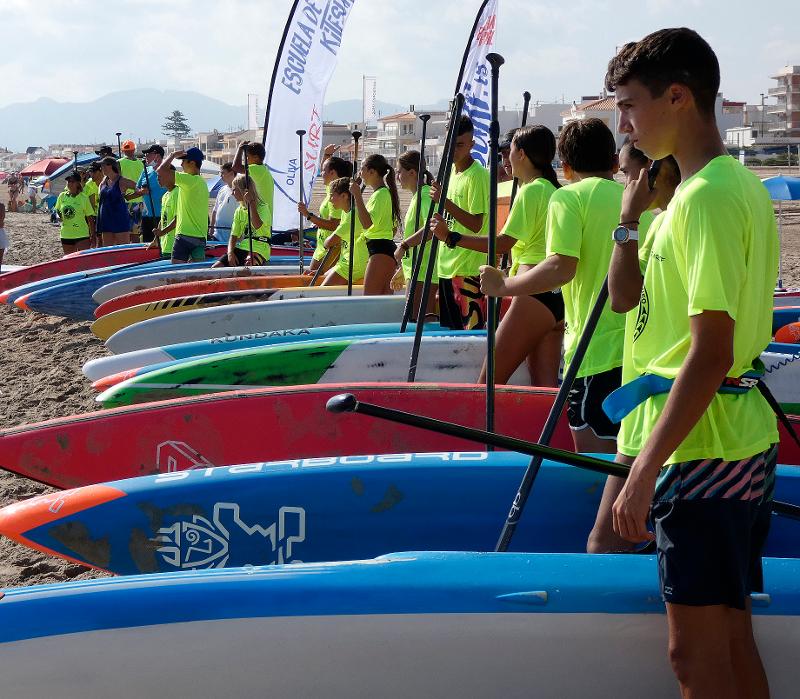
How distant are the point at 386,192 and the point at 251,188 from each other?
99.1 inches

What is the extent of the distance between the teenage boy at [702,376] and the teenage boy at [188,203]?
8.04 m

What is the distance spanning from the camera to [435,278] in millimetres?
6816

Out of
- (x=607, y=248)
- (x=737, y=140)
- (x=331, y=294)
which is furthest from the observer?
(x=737, y=140)

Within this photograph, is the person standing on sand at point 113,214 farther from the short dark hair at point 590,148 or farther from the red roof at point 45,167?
the red roof at point 45,167

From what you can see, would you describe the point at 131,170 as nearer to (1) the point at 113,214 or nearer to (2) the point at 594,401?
(1) the point at 113,214

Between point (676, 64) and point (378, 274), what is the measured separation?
571 centimetres

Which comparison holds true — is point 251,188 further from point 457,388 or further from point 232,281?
point 457,388

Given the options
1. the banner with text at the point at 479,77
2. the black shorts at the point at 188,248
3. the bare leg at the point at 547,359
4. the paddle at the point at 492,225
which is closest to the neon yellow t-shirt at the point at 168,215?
the black shorts at the point at 188,248

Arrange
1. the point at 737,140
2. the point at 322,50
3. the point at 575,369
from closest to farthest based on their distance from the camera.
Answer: the point at 575,369 → the point at 322,50 → the point at 737,140

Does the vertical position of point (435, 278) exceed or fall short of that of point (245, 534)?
it exceeds it

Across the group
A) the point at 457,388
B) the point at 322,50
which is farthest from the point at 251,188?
the point at 457,388

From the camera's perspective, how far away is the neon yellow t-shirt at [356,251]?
7.91 metres

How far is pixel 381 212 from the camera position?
7.24m

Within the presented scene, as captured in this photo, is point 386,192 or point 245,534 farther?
point 386,192
